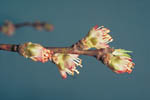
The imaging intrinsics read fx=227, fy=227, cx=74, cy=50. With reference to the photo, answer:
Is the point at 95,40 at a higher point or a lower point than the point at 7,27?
lower

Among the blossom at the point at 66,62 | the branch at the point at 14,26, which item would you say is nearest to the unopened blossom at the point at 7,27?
the branch at the point at 14,26

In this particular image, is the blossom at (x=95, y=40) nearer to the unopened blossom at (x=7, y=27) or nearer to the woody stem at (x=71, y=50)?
the woody stem at (x=71, y=50)

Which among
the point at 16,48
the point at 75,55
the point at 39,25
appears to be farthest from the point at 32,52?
the point at 39,25

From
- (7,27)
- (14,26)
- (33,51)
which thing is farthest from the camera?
(7,27)

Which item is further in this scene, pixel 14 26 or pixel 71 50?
pixel 14 26

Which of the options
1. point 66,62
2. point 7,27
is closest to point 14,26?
point 7,27

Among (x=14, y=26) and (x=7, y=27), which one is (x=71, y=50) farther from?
(x=7, y=27)
